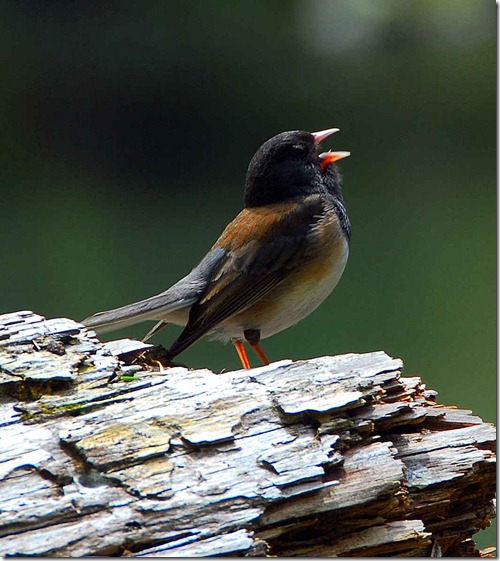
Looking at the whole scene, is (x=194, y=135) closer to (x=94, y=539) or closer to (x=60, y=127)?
(x=60, y=127)

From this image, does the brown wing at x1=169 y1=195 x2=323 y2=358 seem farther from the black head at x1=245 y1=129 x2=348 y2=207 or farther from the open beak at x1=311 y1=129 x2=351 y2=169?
the open beak at x1=311 y1=129 x2=351 y2=169

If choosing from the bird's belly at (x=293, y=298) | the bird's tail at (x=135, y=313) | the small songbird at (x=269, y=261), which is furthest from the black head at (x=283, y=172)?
the bird's tail at (x=135, y=313)

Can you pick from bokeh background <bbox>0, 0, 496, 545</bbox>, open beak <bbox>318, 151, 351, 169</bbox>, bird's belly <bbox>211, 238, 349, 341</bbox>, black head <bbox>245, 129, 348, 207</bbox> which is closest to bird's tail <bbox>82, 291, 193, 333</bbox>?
bird's belly <bbox>211, 238, 349, 341</bbox>

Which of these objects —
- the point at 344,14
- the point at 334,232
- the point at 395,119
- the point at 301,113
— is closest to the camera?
the point at 334,232

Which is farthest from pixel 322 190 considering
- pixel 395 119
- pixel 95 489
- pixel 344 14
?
pixel 395 119

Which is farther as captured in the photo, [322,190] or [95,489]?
[322,190]

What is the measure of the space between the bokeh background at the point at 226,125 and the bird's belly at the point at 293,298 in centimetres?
406

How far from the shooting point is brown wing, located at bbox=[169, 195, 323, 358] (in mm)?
3154

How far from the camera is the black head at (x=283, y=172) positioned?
346cm

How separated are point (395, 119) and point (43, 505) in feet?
39.7

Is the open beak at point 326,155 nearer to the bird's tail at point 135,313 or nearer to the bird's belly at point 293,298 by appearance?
the bird's belly at point 293,298

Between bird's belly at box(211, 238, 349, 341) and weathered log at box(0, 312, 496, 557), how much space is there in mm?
852

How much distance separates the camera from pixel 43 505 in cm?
190

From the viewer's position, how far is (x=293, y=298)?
3.28 metres
